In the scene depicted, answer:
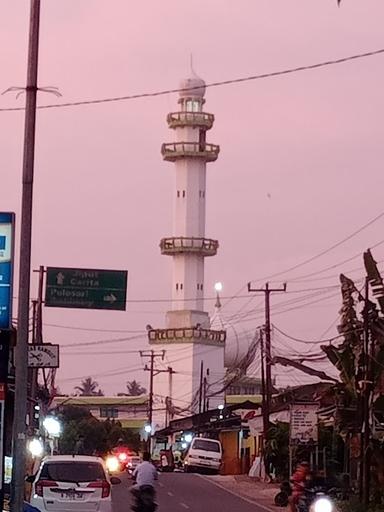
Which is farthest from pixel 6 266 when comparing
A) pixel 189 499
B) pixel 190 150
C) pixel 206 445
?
pixel 190 150

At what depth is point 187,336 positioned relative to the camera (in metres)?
104

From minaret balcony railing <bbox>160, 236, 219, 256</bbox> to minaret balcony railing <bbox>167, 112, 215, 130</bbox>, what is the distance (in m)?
9.19

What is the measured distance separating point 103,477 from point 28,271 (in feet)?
21.1

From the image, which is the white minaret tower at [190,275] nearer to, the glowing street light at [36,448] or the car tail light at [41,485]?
the glowing street light at [36,448]

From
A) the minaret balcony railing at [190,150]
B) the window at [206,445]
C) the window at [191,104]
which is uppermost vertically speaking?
the window at [191,104]

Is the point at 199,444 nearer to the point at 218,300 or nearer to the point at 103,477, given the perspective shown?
the point at 218,300

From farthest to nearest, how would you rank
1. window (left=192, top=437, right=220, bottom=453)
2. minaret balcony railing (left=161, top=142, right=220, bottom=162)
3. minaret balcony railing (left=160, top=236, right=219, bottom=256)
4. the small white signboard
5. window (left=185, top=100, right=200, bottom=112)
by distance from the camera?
window (left=185, top=100, right=200, bottom=112) < minaret balcony railing (left=161, top=142, right=220, bottom=162) < minaret balcony railing (left=160, top=236, right=219, bottom=256) < window (left=192, top=437, right=220, bottom=453) < the small white signboard

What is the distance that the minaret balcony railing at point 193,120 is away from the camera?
10369 centimetres

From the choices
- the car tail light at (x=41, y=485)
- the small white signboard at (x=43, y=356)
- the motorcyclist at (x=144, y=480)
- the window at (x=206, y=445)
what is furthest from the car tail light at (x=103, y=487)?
the window at (x=206, y=445)

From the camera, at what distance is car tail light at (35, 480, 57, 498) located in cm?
2469

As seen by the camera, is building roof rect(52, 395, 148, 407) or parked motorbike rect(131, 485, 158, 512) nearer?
parked motorbike rect(131, 485, 158, 512)

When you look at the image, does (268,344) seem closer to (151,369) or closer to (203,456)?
(203,456)

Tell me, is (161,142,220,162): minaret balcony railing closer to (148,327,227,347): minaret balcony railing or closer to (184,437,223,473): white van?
(148,327,227,347): minaret balcony railing

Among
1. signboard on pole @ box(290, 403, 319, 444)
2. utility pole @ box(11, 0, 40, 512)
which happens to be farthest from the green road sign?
utility pole @ box(11, 0, 40, 512)
